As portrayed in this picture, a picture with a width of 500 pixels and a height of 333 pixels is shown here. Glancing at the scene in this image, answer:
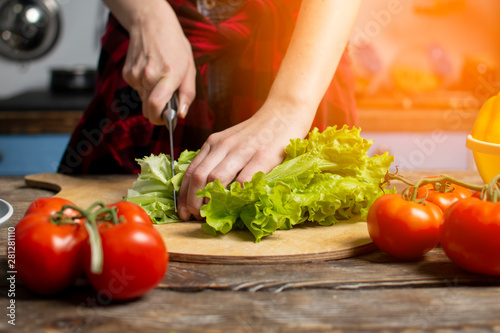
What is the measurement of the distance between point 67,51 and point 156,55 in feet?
7.29

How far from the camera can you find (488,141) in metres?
1.06

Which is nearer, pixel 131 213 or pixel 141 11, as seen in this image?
pixel 131 213

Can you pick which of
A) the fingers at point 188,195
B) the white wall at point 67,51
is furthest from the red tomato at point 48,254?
the white wall at point 67,51

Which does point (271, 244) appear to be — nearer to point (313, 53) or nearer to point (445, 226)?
point (445, 226)

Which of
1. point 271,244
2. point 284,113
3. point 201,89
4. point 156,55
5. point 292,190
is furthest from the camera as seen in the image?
point 201,89

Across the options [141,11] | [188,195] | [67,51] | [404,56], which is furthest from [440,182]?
[67,51]

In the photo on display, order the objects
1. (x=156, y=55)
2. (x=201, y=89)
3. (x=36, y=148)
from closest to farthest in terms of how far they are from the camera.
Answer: (x=156, y=55)
(x=201, y=89)
(x=36, y=148)

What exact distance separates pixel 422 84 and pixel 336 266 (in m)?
2.55

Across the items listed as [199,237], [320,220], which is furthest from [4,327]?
[320,220]

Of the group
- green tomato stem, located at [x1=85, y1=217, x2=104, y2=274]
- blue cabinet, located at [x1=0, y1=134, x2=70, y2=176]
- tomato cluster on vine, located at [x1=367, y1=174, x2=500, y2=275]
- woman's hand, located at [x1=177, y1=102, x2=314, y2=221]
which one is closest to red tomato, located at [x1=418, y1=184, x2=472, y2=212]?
tomato cluster on vine, located at [x1=367, y1=174, x2=500, y2=275]

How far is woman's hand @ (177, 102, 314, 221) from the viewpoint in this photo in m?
1.02

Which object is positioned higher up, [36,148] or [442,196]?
[442,196]

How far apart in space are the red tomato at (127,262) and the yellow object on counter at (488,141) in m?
0.72

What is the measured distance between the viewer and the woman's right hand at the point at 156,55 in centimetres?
129
